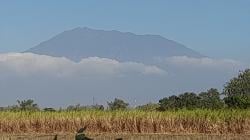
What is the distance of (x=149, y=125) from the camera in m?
24.9

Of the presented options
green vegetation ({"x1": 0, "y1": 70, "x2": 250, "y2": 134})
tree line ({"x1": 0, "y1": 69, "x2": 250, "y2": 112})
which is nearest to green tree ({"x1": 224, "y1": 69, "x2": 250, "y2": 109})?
tree line ({"x1": 0, "y1": 69, "x2": 250, "y2": 112})

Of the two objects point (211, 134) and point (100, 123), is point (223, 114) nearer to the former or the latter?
point (211, 134)

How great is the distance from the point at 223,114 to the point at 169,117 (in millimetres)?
2342

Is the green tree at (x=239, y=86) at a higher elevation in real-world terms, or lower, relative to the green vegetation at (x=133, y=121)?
higher

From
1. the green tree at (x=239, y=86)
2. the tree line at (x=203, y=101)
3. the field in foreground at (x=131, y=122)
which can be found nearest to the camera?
the field in foreground at (x=131, y=122)

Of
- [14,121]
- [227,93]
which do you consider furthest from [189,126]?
[227,93]

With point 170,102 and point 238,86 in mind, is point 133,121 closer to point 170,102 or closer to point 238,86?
point 170,102

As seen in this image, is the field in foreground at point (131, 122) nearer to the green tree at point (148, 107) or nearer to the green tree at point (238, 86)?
the green tree at point (148, 107)

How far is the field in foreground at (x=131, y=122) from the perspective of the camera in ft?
79.0

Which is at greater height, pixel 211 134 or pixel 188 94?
pixel 188 94

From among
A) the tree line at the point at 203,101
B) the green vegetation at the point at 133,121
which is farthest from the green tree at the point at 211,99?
the green vegetation at the point at 133,121

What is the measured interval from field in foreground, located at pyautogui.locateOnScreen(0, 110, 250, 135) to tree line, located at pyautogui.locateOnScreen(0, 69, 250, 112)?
109 inches

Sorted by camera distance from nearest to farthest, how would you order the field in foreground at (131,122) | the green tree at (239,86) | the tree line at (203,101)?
1. the field in foreground at (131,122)
2. the tree line at (203,101)
3. the green tree at (239,86)

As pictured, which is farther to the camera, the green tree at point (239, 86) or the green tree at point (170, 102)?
the green tree at point (239, 86)
